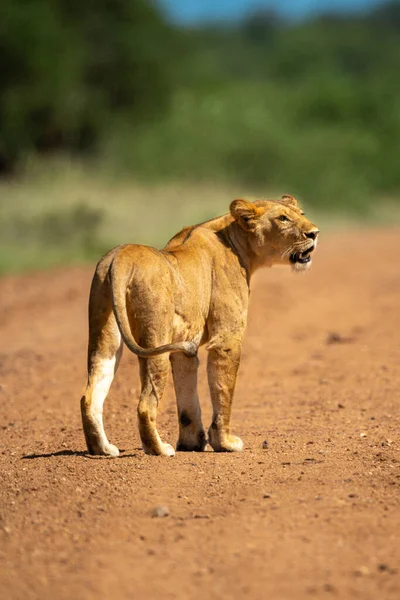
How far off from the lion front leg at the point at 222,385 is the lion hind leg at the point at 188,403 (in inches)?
3.4

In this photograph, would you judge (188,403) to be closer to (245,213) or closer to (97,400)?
(97,400)

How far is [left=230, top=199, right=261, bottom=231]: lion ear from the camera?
6340mm

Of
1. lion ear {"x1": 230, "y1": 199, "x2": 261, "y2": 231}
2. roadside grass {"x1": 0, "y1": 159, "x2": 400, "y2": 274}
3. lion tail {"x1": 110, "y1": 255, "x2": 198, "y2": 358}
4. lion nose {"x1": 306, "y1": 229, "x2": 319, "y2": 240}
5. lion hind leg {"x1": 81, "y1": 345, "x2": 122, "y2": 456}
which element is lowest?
roadside grass {"x1": 0, "y1": 159, "x2": 400, "y2": 274}

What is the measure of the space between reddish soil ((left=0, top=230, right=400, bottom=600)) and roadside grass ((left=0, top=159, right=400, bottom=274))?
7347 millimetres

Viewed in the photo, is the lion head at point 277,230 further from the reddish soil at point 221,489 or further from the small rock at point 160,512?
the small rock at point 160,512

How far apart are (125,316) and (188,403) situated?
2.77 feet

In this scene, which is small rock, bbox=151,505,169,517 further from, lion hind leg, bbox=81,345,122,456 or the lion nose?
the lion nose

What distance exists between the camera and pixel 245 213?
20.8 feet

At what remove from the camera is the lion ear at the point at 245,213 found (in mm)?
6340

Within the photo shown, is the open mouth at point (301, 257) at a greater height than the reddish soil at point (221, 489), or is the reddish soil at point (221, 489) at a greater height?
the open mouth at point (301, 257)

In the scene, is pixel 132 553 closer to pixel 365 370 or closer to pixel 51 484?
pixel 51 484

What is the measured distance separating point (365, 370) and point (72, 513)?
4.36 meters

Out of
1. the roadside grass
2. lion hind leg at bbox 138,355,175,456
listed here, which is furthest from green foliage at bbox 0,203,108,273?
lion hind leg at bbox 138,355,175,456

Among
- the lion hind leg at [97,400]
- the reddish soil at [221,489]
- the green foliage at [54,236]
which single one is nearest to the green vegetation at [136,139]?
the green foliage at [54,236]
